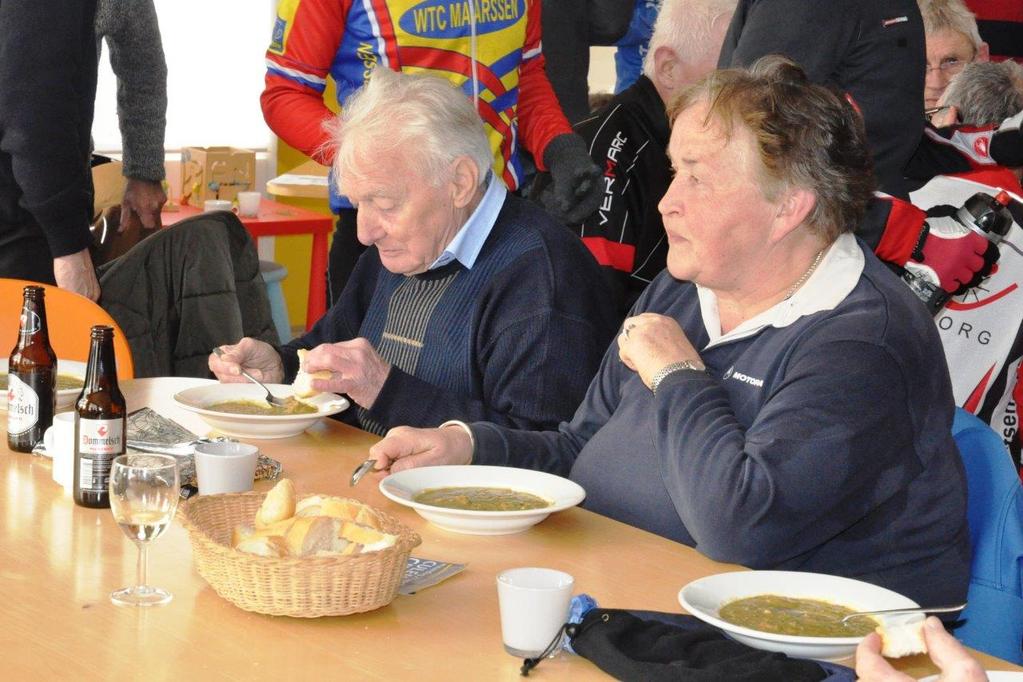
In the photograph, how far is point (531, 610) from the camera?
138 centimetres

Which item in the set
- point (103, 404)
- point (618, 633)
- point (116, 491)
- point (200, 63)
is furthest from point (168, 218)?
point (618, 633)

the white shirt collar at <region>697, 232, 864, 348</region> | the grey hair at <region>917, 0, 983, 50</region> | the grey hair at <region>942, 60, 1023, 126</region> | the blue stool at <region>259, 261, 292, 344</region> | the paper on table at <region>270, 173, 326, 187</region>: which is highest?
the grey hair at <region>917, 0, 983, 50</region>

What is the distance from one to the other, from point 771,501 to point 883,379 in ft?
0.75

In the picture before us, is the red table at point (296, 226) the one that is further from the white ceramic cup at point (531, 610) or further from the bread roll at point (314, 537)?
the white ceramic cup at point (531, 610)

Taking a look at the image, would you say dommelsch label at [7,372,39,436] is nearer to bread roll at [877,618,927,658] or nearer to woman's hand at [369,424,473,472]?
woman's hand at [369,424,473,472]

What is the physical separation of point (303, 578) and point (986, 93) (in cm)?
308

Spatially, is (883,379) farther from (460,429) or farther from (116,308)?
(116,308)

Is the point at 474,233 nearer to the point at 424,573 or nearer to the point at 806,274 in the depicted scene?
the point at 806,274

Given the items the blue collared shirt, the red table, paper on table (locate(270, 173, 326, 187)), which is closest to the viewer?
the blue collared shirt

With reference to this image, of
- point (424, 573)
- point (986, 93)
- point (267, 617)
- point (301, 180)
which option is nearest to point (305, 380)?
point (424, 573)

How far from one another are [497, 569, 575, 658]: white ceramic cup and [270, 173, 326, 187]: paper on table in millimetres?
4273

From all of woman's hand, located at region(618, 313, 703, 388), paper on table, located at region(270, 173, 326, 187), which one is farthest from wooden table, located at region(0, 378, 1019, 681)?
paper on table, located at region(270, 173, 326, 187)

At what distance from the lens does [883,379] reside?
1783 millimetres

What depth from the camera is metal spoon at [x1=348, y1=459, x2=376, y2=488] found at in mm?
1982
